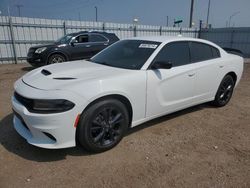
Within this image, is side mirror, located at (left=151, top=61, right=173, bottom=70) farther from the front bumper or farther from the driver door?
the front bumper

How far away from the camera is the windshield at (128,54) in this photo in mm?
3551

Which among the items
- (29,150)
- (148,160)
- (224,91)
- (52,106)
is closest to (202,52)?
(224,91)

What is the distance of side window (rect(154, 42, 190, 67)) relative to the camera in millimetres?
3674

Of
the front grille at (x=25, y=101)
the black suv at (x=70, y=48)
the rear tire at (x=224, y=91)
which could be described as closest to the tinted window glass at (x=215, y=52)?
the rear tire at (x=224, y=91)

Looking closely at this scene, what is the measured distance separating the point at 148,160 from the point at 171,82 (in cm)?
133

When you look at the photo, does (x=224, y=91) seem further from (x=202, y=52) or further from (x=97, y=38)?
(x=97, y=38)

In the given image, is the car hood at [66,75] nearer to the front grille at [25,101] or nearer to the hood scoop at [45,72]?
the hood scoop at [45,72]

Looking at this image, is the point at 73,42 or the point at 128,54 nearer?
the point at 128,54

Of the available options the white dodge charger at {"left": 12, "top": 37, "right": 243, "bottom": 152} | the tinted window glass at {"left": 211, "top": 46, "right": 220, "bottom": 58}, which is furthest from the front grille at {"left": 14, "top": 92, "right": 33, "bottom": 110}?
the tinted window glass at {"left": 211, "top": 46, "right": 220, "bottom": 58}

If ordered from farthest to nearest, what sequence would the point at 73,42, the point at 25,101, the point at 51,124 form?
the point at 73,42, the point at 25,101, the point at 51,124

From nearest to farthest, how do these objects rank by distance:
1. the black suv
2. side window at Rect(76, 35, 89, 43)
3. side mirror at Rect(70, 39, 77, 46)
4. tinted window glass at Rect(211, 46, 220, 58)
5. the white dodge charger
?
the white dodge charger, tinted window glass at Rect(211, 46, 220, 58), the black suv, side mirror at Rect(70, 39, 77, 46), side window at Rect(76, 35, 89, 43)

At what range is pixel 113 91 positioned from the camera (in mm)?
2973

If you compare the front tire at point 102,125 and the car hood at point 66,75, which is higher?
the car hood at point 66,75

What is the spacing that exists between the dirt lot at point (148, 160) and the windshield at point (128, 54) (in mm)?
1143
